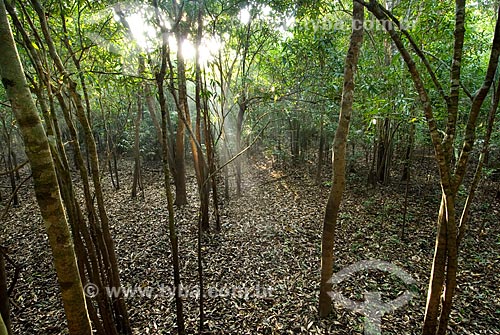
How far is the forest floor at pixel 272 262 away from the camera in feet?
11.3

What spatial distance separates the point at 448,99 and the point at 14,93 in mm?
2620

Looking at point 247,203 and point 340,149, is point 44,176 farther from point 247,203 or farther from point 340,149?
point 247,203

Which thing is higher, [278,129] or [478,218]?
[278,129]

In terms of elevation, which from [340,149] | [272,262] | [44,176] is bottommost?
[272,262]

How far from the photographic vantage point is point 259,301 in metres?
3.81

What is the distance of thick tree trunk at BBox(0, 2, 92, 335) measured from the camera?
3.32 feet

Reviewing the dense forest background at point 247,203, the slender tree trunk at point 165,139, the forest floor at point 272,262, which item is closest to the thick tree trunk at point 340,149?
the dense forest background at point 247,203

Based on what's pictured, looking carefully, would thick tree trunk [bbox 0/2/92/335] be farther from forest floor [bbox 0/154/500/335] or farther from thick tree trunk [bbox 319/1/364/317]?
forest floor [bbox 0/154/500/335]

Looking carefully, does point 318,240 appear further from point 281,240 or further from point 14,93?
point 14,93

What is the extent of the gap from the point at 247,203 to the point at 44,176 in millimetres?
6814

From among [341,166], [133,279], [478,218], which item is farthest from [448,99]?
[478,218]

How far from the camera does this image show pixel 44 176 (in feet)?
3.61

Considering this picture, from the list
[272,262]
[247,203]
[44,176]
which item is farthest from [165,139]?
[247,203]

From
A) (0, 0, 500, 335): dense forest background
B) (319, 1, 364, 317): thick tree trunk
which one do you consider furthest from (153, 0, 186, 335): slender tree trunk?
(319, 1, 364, 317): thick tree trunk
